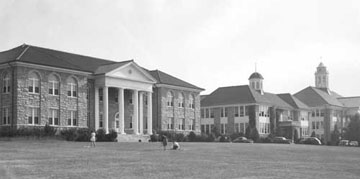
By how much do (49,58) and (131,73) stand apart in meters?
10.4

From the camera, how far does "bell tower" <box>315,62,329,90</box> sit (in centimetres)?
12553

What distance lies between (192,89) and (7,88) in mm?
28575

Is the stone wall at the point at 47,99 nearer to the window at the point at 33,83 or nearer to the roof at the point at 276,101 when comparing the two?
the window at the point at 33,83

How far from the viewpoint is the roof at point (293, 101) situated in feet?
346

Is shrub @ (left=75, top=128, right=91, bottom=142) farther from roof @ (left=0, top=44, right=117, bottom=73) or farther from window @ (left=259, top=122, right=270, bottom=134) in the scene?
window @ (left=259, top=122, right=270, bottom=134)

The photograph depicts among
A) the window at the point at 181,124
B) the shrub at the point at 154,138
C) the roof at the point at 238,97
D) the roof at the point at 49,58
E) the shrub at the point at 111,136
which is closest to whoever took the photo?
the roof at the point at 49,58

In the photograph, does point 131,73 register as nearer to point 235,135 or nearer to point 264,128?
point 235,135

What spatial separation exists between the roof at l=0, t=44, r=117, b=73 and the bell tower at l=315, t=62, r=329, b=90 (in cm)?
6969

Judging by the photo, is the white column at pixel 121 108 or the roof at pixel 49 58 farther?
the white column at pixel 121 108

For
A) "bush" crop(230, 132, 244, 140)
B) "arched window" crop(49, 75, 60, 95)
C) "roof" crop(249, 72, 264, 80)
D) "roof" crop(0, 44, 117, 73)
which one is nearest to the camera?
"roof" crop(0, 44, 117, 73)

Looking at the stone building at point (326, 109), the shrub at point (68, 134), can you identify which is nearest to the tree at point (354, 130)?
the stone building at point (326, 109)

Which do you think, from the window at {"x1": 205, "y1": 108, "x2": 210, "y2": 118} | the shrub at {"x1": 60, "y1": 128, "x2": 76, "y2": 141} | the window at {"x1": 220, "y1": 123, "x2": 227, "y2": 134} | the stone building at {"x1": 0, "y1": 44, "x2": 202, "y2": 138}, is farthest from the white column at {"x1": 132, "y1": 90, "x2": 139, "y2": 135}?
the window at {"x1": 205, "y1": 108, "x2": 210, "y2": 118}

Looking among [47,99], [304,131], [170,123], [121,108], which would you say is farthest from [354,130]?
[47,99]

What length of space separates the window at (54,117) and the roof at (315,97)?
64513mm
